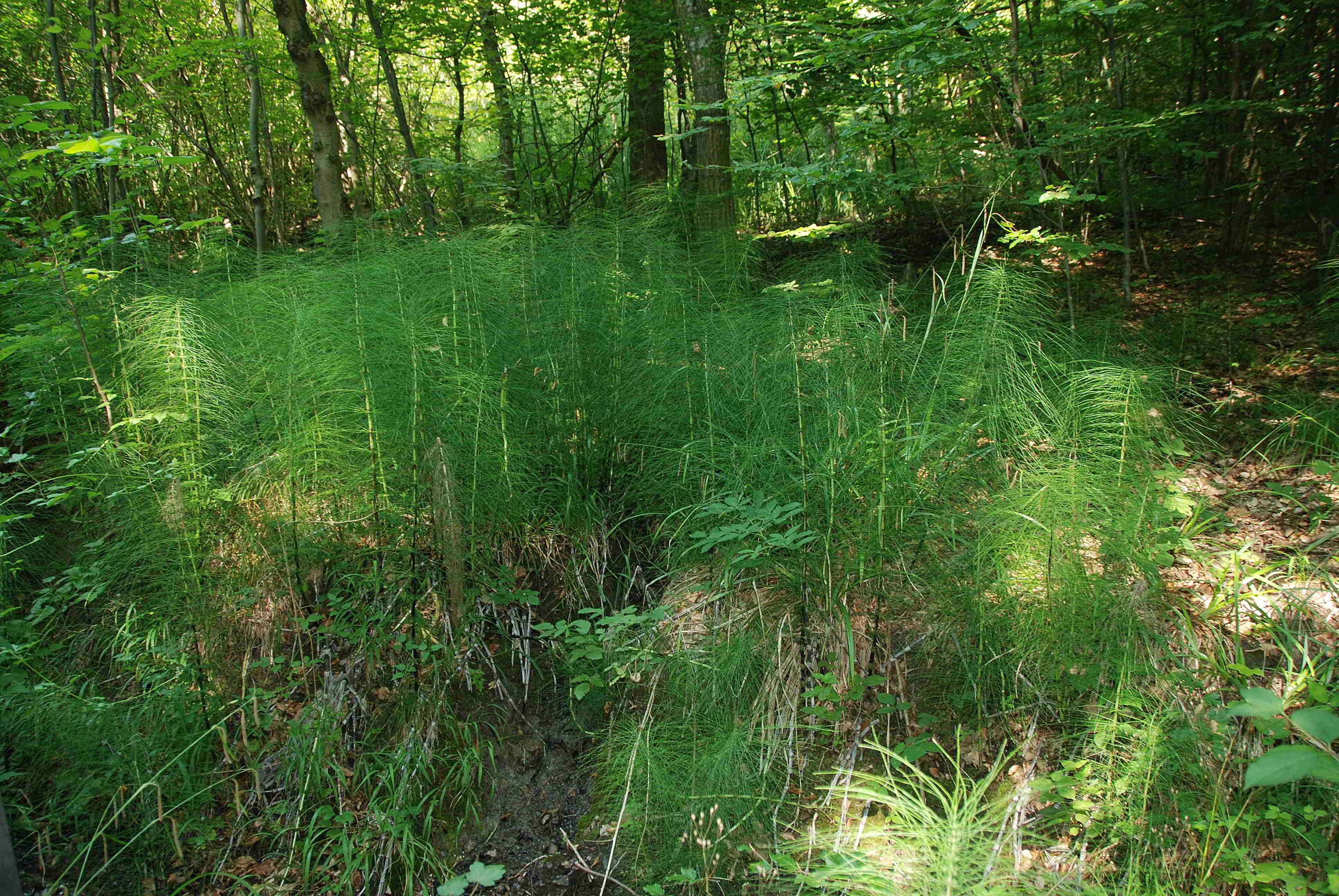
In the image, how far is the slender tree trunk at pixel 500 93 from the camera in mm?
6906

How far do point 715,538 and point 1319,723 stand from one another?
63.9 inches

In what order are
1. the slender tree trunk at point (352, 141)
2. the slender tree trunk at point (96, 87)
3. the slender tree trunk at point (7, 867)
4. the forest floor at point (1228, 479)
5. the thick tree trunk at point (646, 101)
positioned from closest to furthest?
the slender tree trunk at point (7, 867) < the forest floor at point (1228, 479) < the slender tree trunk at point (96, 87) < the thick tree trunk at point (646, 101) < the slender tree trunk at point (352, 141)

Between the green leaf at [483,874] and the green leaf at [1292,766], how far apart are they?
177 cm

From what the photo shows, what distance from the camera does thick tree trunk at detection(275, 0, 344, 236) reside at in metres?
5.69

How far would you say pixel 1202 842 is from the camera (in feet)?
6.67

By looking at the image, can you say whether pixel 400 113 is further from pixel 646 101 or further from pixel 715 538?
pixel 715 538

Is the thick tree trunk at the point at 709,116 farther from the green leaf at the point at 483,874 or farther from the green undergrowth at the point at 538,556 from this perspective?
the green leaf at the point at 483,874

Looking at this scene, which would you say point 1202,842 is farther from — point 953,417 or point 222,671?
point 222,671

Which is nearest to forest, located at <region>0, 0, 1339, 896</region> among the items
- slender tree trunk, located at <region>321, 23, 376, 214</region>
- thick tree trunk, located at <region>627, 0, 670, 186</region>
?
thick tree trunk, located at <region>627, 0, 670, 186</region>

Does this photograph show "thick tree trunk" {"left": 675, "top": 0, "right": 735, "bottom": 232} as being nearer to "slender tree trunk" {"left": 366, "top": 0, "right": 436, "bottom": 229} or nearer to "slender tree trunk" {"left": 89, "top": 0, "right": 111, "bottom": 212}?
"slender tree trunk" {"left": 366, "top": 0, "right": 436, "bottom": 229}

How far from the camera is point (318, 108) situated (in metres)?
5.88

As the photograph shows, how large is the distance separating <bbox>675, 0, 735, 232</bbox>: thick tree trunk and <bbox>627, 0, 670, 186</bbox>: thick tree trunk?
103 cm

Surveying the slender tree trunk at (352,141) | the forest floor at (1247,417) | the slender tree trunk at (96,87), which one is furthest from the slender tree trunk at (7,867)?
the slender tree trunk at (352,141)

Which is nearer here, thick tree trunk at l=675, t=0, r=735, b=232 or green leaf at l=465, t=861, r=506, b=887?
green leaf at l=465, t=861, r=506, b=887
